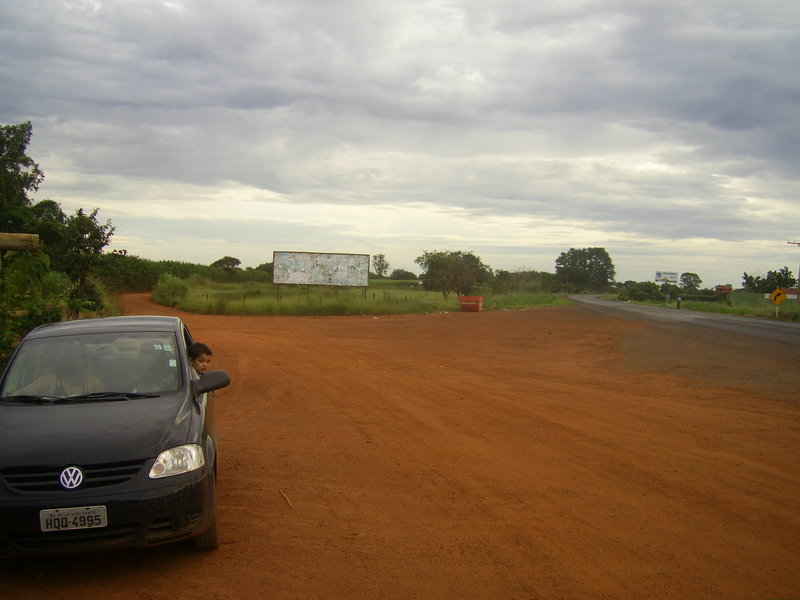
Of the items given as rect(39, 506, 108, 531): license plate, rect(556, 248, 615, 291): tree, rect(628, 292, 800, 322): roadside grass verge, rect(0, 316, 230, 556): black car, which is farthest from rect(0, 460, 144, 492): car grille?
rect(556, 248, 615, 291): tree

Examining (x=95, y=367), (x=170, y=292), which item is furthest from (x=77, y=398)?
(x=170, y=292)

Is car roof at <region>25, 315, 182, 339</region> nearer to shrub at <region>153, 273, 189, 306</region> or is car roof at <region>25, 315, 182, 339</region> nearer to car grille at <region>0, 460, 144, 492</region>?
car grille at <region>0, 460, 144, 492</region>

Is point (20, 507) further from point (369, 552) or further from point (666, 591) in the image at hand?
point (666, 591)

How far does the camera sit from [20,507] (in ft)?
13.3

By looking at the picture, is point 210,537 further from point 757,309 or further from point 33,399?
point 757,309

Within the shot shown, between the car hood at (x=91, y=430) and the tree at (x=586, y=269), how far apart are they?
16175 centimetres

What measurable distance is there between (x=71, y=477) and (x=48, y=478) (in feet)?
0.46

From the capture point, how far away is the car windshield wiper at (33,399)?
509 centimetres

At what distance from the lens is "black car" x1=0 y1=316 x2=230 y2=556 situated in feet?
13.4

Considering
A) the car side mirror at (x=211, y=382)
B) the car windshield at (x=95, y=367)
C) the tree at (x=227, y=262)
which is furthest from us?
the tree at (x=227, y=262)

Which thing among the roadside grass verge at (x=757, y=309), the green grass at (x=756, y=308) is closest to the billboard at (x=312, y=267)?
the roadside grass verge at (x=757, y=309)

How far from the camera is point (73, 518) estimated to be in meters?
4.09

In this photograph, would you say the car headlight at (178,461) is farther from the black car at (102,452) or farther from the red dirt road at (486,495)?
the red dirt road at (486,495)

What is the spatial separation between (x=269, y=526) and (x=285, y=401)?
537 cm
